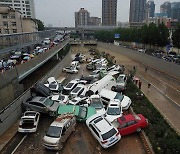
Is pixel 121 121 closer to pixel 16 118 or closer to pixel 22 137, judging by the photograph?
pixel 22 137

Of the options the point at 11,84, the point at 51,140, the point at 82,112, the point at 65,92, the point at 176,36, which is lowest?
the point at 65,92

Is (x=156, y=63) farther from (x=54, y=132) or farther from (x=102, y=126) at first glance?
(x=54, y=132)

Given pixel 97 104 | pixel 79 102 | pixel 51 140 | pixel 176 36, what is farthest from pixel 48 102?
pixel 176 36

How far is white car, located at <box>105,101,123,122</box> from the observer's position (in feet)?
51.0

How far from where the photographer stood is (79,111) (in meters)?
16.3

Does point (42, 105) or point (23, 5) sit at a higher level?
point (23, 5)

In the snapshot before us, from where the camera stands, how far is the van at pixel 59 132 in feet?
40.9

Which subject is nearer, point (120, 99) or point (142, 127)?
point (142, 127)

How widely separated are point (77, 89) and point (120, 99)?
5697 mm

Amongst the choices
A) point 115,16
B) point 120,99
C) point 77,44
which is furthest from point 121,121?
point 115,16

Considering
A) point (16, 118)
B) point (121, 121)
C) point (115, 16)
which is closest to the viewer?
point (121, 121)

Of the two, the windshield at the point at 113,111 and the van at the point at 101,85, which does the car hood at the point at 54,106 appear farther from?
the van at the point at 101,85

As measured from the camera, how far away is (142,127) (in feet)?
47.4

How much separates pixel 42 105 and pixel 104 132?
706cm
